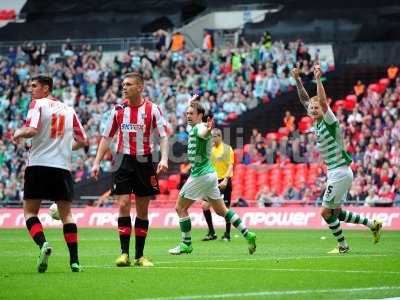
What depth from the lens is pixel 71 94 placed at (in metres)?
41.3

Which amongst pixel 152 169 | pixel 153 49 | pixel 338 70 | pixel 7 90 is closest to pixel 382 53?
pixel 338 70

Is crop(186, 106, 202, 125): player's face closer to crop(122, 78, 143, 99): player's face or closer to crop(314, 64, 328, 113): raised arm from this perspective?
crop(314, 64, 328, 113): raised arm

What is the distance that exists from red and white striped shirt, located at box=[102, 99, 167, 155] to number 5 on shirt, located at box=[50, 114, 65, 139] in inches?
49.6

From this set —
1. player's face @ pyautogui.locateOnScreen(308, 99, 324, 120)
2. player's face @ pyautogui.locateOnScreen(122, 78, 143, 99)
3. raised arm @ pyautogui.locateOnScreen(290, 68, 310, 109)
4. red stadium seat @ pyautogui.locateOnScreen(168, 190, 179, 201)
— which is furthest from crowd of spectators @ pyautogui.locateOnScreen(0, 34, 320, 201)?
player's face @ pyautogui.locateOnScreen(122, 78, 143, 99)

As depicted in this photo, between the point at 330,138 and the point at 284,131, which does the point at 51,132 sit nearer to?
the point at 330,138

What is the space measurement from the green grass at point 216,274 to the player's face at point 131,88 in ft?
7.71

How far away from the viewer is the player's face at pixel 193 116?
16.9 meters

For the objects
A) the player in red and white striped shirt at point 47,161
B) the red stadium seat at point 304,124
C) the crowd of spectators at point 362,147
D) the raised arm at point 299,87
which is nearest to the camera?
the player in red and white striped shirt at point 47,161

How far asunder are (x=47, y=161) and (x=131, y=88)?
1.85 m

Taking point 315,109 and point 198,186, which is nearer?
point 315,109

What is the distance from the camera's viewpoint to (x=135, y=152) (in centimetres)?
1486

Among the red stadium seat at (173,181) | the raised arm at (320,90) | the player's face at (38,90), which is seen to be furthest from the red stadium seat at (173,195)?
the player's face at (38,90)

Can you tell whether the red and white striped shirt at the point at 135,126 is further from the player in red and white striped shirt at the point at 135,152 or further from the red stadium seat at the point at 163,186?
the red stadium seat at the point at 163,186

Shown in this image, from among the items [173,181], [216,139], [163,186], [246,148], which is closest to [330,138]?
[216,139]
